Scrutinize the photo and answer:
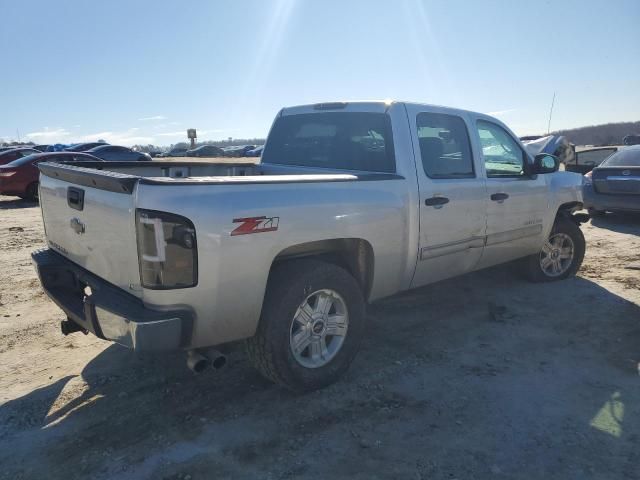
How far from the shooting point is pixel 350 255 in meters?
3.61

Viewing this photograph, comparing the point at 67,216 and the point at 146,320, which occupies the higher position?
the point at 67,216

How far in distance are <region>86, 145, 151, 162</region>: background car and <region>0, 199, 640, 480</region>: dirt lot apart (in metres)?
17.8

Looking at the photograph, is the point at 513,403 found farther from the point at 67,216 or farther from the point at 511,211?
the point at 67,216

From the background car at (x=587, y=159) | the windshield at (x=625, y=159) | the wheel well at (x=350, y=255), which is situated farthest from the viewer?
the background car at (x=587, y=159)

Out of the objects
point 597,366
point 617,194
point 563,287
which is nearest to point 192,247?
point 597,366

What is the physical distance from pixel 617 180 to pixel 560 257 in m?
4.29

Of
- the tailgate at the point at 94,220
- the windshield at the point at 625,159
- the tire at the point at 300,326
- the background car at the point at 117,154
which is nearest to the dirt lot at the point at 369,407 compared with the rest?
the tire at the point at 300,326

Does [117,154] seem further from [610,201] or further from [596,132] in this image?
[596,132]

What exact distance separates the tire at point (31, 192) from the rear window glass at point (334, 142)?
11.8 meters

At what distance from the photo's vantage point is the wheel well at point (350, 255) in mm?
3350

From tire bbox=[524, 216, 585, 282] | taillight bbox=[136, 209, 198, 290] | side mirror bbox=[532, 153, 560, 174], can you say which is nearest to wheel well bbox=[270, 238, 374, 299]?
taillight bbox=[136, 209, 198, 290]

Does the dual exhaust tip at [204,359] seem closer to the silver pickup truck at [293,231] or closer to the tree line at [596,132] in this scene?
the silver pickup truck at [293,231]

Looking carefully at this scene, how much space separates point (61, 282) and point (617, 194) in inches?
371

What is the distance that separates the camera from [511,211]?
16.0 ft
